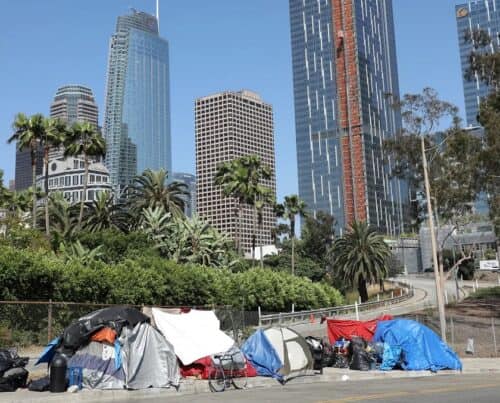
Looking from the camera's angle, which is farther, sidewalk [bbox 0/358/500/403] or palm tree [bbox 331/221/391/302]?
palm tree [bbox 331/221/391/302]

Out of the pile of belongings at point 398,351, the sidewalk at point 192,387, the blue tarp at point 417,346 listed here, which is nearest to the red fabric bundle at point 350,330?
the pile of belongings at point 398,351

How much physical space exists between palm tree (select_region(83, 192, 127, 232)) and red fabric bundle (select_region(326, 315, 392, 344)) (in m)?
36.0

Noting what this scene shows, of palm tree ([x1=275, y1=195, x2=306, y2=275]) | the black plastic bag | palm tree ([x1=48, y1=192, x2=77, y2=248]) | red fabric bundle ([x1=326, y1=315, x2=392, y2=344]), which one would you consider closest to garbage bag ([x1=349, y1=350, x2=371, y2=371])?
red fabric bundle ([x1=326, y1=315, x2=392, y2=344])

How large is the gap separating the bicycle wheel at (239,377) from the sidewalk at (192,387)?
0.22 meters

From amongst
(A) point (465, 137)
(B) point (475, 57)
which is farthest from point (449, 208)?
(B) point (475, 57)

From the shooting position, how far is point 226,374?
1628 centimetres

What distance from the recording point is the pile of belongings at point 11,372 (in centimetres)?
1412

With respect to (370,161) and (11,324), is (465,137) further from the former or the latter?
(370,161)

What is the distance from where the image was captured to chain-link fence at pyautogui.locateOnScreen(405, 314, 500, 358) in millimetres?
26983

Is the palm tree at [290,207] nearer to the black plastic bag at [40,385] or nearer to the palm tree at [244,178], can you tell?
the palm tree at [244,178]

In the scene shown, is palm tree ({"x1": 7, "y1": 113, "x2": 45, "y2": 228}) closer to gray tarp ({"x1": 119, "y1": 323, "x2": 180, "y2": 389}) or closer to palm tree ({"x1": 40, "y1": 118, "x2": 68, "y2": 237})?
palm tree ({"x1": 40, "y1": 118, "x2": 68, "y2": 237})

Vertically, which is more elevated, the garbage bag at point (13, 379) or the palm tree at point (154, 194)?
the palm tree at point (154, 194)

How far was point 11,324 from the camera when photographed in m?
19.7

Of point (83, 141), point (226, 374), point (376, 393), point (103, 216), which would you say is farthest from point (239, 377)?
point (103, 216)
